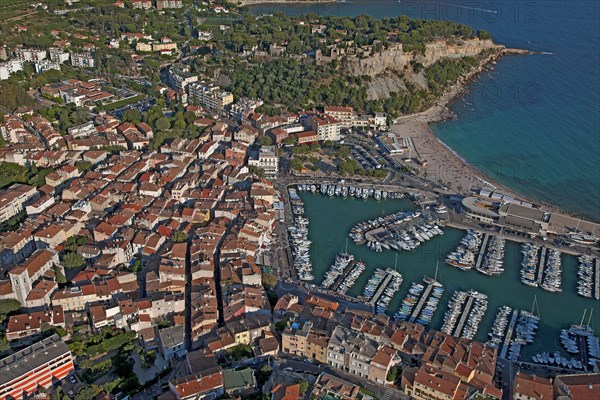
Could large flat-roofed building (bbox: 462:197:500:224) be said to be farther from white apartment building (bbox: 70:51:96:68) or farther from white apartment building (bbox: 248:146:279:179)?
white apartment building (bbox: 70:51:96:68)

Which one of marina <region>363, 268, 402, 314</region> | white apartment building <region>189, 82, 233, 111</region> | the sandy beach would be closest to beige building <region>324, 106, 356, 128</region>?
the sandy beach

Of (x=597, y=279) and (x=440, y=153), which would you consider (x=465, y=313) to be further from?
(x=440, y=153)

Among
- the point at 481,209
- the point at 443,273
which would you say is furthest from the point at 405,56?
the point at 443,273

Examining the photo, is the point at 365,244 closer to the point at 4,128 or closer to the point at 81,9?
the point at 4,128

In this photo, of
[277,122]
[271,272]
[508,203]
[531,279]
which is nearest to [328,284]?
[271,272]

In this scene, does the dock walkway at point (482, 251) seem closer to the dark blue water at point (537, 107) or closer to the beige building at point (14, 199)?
the dark blue water at point (537, 107)

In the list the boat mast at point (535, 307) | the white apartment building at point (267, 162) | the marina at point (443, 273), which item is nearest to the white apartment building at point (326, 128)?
the white apartment building at point (267, 162)
